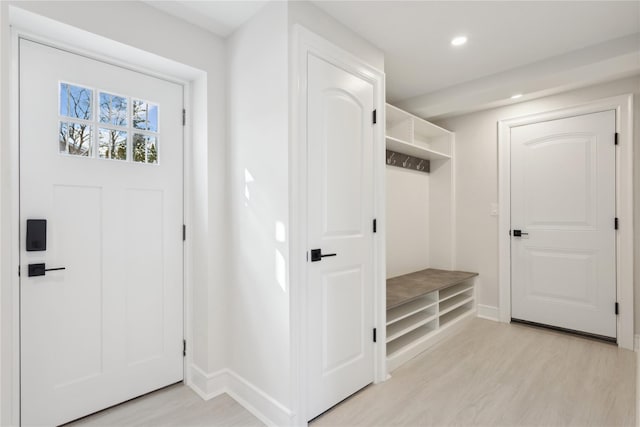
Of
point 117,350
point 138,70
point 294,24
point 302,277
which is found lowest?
point 117,350

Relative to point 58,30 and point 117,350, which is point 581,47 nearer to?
point 58,30

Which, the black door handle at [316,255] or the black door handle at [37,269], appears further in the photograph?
the black door handle at [316,255]

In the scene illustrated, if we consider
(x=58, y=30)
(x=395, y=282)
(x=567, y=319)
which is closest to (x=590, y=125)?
(x=567, y=319)

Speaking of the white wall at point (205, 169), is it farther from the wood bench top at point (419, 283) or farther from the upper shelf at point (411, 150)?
the upper shelf at point (411, 150)

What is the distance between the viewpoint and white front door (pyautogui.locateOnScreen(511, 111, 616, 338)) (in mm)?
3027

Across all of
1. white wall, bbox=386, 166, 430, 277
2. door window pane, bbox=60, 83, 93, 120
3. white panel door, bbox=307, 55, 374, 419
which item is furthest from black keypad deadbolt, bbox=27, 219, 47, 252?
white wall, bbox=386, 166, 430, 277

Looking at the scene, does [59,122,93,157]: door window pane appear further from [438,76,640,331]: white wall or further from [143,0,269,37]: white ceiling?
[438,76,640,331]: white wall

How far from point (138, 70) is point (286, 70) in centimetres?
101

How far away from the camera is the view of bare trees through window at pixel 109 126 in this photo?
191 cm

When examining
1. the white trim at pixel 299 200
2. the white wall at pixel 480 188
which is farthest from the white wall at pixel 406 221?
the white trim at pixel 299 200

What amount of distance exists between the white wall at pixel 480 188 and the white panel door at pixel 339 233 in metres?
1.98

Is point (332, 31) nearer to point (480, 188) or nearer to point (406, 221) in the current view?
point (406, 221)

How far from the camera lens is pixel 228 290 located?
2309 millimetres

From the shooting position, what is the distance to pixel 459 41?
8.05 feet
